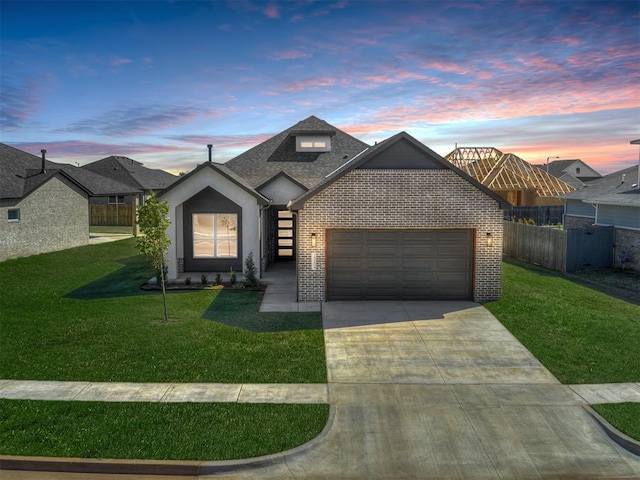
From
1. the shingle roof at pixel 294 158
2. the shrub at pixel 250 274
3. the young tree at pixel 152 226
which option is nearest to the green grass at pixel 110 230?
the shingle roof at pixel 294 158

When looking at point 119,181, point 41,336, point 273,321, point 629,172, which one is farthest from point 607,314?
point 119,181

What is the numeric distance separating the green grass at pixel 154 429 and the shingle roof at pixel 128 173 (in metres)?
40.6

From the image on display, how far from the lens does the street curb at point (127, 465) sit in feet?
23.8

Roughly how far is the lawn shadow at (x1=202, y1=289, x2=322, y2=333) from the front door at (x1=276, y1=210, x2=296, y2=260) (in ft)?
27.5

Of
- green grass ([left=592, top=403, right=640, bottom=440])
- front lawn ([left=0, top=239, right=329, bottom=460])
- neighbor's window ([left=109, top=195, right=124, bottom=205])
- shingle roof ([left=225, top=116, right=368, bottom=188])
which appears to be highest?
shingle roof ([left=225, top=116, right=368, bottom=188])

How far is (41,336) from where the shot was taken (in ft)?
42.3

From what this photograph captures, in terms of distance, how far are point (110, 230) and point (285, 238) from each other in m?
23.6

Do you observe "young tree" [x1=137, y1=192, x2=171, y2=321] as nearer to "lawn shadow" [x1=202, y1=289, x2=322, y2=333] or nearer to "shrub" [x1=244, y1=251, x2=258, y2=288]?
"lawn shadow" [x1=202, y1=289, x2=322, y2=333]

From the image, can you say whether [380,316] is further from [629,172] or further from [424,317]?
[629,172]

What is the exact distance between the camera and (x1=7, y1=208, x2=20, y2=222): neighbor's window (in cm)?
2534

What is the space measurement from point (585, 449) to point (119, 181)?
46.6 metres

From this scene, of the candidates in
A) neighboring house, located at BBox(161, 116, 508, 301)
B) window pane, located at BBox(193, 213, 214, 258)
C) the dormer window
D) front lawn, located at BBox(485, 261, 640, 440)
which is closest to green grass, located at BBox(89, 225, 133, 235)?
the dormer window

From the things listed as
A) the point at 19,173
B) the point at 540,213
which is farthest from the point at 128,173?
the point at 540,213

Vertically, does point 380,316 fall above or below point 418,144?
below
